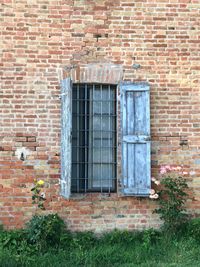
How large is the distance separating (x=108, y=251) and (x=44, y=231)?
3.28ft

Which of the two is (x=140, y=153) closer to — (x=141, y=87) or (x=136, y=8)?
(x=141, y=87)

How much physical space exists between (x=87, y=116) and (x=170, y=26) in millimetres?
2141

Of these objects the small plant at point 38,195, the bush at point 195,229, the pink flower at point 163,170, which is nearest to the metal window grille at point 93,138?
the small plant at point 38,195

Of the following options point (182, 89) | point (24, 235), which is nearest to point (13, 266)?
point (24, 235)

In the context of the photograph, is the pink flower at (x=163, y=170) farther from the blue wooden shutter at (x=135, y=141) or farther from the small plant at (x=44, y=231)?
the small plant at (x=44, y=231)

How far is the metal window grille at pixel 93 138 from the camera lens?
7211 mm

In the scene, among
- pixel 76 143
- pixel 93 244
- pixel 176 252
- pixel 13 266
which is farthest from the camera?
pixel 76 143

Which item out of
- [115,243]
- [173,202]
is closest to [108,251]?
[115,243]

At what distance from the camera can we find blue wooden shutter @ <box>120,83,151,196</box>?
6.96 m

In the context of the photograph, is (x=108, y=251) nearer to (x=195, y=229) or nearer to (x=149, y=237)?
(x=149, y=237)

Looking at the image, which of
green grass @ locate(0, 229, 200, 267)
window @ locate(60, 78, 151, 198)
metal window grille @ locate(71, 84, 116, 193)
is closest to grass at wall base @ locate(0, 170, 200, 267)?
green grass @ locate(0, 229, 200, 267)

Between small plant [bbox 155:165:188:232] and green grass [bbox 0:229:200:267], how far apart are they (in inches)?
10.0

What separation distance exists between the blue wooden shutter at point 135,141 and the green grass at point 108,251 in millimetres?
780

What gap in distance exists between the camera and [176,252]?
249 inches
